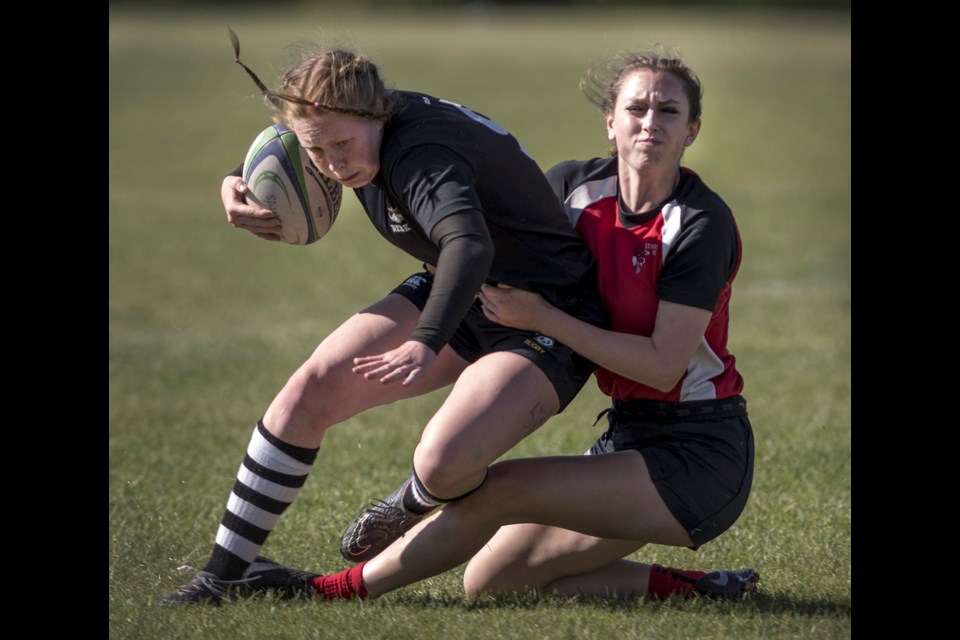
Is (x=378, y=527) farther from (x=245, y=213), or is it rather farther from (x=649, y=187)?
(x=649, y=187)

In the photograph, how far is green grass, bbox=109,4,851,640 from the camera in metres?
3.86

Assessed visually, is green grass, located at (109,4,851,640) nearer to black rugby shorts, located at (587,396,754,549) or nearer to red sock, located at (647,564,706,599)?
red sock, located at (647,564,706,599)

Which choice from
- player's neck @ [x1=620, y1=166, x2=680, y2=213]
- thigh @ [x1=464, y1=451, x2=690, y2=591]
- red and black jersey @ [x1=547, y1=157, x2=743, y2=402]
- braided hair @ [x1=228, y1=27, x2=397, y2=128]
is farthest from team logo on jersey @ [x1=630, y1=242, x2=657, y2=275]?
braided hair @ [x1=228, y1=27, x2=397, y2=128]

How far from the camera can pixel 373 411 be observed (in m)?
7.35

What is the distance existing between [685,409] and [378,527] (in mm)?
1030

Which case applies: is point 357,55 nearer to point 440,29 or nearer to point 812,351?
point 812,351

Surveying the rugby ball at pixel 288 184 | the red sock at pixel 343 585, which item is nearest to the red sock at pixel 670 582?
the red sock at pixel 343 585

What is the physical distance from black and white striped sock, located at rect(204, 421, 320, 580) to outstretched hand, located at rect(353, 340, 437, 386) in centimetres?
78

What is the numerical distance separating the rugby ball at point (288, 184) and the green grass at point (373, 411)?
0.41 meters

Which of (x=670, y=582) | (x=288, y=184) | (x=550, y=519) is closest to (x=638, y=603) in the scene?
(x=670, y=582)
